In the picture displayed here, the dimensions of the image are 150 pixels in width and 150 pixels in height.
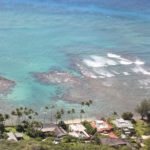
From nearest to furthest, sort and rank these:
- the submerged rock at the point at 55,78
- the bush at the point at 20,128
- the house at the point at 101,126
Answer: the bush at the point at 20,128 < the house at the point at 101,126 < the submerged rock at the point at 55,78

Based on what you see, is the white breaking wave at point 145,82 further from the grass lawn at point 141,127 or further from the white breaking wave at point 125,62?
the grass lawn at point 141,127

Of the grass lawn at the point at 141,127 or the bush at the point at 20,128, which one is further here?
the grass lawn at the point at 141,127

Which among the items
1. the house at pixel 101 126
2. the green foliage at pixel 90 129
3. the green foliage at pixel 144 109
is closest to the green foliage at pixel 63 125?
the green foliage at pixel 90 129

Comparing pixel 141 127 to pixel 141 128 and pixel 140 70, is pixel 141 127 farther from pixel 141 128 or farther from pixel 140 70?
pixel 140 70

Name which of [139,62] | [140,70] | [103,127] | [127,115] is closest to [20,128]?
[103,127]

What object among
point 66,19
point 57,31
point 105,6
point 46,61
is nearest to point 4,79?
point 46,61

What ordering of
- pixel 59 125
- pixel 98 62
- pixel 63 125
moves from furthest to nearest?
pixel 98 62 < pixel 63 125 < pixel 59 125
